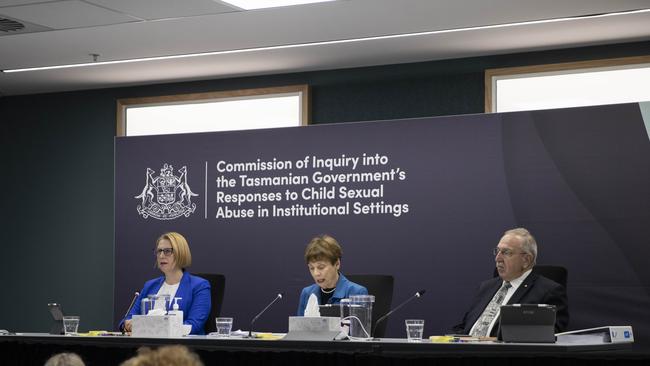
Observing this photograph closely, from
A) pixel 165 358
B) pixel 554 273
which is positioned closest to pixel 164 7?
pixel 554 273

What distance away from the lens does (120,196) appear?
7.54 meters

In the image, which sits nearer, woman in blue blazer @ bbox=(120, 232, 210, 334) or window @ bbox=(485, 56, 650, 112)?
woman in blue blazer @ bbox=(120, 232, 210, 334)

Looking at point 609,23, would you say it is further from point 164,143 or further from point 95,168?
point 95,168

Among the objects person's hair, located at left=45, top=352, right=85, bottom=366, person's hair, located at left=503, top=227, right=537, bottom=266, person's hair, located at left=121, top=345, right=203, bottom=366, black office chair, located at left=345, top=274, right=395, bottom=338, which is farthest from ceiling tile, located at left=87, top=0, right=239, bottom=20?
person's hair, located at left=121, top=345, right=203, bottom=366

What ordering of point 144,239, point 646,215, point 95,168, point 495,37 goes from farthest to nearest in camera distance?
1. point 95,168
2. point 144,239
3. point 495,37
4. point 646,215

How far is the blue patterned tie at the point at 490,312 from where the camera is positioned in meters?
5.20

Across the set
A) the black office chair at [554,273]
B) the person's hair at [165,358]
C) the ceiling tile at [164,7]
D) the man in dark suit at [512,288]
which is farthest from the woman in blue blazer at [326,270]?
the person's hair at [165,358]

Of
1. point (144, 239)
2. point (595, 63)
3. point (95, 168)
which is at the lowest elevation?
point (144, 239)

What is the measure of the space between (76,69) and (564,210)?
3694 mm

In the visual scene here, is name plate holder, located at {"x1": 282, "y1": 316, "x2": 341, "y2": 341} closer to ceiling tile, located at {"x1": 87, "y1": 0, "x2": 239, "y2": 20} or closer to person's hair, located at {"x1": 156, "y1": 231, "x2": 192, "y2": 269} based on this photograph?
person's hair, located at {"x1": 156, "y1": 231, "x2": 192, "y2": 269}

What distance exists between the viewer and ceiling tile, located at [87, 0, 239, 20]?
225 inches

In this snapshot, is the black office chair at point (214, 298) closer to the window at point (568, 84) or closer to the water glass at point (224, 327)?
the water glass at point (224, 327)

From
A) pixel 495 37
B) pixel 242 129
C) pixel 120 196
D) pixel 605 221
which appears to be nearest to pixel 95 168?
pixel 120 196

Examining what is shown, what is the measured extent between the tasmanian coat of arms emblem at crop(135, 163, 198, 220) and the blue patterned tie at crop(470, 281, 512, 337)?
2.68 metres
